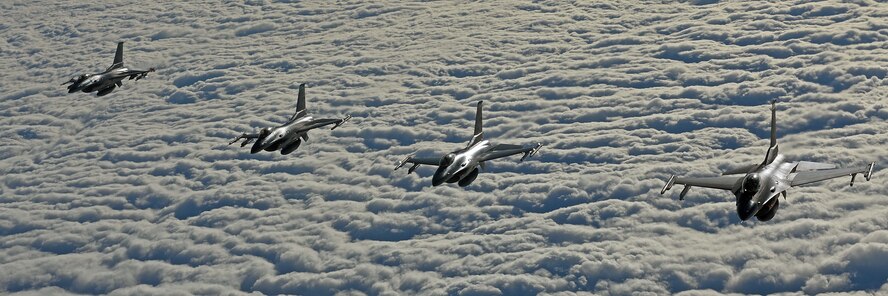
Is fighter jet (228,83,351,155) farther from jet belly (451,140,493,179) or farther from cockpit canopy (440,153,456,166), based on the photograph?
jet belly (451,140,493,179)

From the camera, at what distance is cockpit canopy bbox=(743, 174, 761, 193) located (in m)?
48.9

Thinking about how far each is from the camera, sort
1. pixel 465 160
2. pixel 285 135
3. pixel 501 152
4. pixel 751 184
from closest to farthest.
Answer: pixel 751 184
pixel 465 160
pixel 501 152
pixel 285 135

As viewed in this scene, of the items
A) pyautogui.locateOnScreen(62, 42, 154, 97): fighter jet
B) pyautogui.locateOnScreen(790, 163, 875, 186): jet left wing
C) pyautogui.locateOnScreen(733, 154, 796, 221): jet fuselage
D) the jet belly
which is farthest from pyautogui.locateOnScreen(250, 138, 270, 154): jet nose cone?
pyautogui.locateOnScreen(790, 163, 875, 186): jet left wing

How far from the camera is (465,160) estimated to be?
6166 cm

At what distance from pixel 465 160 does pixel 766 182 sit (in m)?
19.5

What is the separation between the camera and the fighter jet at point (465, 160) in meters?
60.2

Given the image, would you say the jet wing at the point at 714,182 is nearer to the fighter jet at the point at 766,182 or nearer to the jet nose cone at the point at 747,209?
the fighter jet at the point at 766,182

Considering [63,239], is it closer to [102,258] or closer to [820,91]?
[102,258]

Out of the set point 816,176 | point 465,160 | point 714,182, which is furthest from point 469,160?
point 816,176

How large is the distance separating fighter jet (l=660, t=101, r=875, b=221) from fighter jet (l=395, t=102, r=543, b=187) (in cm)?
1167

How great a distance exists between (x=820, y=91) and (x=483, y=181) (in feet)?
199

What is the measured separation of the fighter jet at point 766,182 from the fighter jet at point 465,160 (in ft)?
38.3

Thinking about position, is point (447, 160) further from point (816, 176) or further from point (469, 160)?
point (816, 176)

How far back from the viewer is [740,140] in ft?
492
